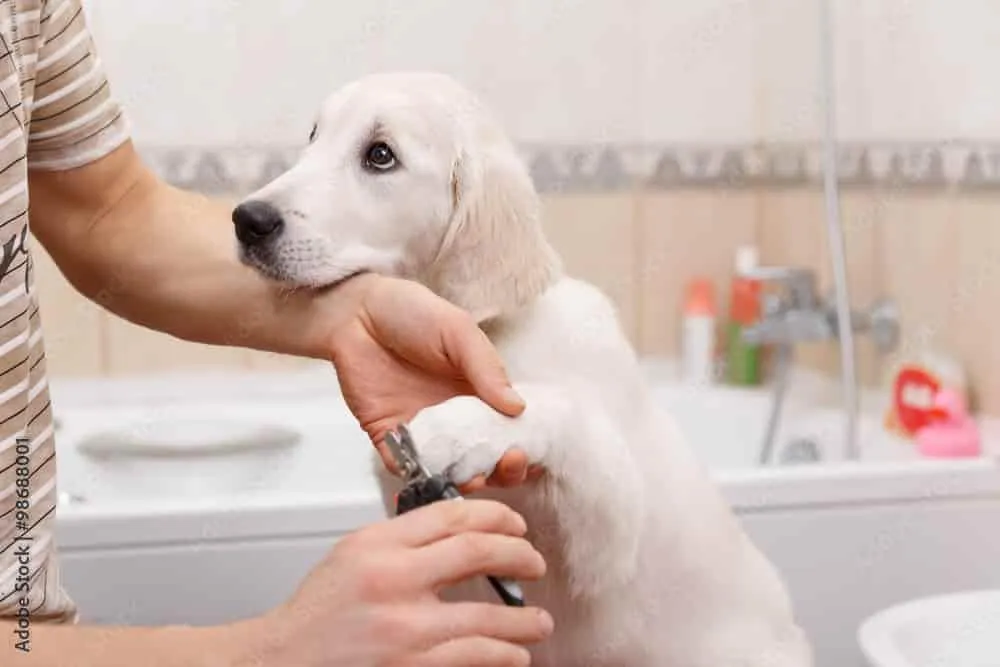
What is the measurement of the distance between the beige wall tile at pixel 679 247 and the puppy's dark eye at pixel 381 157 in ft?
4.44

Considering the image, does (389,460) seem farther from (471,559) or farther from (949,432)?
(949,432)

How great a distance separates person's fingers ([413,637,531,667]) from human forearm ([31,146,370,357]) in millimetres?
405

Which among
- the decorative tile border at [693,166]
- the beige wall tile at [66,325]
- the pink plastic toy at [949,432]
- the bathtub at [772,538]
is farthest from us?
the beige wall tile at [66,325]

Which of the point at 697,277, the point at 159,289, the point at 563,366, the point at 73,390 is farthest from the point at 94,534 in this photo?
the point at 697,277

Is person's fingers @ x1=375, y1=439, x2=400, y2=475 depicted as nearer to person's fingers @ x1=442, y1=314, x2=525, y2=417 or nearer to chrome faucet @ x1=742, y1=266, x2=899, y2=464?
person's fingers @ x1=442, y1=314, x2=525, y2=417

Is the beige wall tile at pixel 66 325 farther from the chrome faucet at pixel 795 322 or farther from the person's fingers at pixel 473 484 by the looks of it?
the person's fingers at pixel 473 484

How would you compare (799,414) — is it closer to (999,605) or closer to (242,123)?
(999,605)

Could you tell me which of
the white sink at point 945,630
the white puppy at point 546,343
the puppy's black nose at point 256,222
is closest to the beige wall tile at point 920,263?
the white sink at point 945,630

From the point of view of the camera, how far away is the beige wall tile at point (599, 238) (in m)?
2.37

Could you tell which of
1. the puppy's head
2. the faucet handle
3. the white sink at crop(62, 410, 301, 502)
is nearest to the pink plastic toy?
the faucet handle

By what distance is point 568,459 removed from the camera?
38.3 inches

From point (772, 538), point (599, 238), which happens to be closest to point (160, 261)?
point (772, 538)

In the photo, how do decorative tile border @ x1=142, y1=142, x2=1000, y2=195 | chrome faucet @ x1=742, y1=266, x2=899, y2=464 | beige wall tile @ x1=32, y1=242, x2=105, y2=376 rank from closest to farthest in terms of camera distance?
decorative tile border @ x1=142, y1=142, x2=1000, y2=195 < chrome faucet @ x1=742, y1=266, x2=899, y2=464 < beige wall tile @ x1=32, y1=242, x2=105, y2=376

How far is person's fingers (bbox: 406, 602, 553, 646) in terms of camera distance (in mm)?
661
